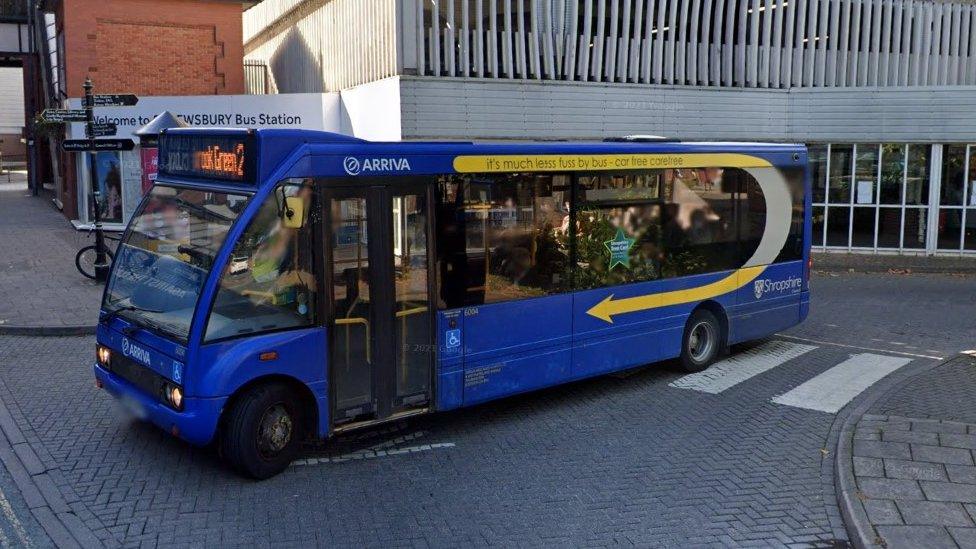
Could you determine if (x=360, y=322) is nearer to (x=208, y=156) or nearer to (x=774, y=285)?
(x=208, y=156)

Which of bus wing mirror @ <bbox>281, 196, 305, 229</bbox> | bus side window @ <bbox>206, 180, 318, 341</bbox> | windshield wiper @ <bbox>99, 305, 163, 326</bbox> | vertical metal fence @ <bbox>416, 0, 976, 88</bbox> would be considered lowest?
windshield wiper @ <bbox>99, 305, 163, 326</bbox>

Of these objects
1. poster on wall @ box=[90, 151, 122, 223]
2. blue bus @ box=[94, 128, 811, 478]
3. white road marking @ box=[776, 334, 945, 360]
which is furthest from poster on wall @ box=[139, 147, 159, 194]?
white road marking @ box=[776, 334, 945, 360]

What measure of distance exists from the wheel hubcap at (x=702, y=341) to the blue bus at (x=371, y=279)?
1.69 ft

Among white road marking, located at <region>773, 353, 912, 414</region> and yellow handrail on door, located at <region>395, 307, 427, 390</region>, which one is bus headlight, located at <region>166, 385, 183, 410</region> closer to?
yellow handrail on door, located at <region>395, 307, 427, 390</region>

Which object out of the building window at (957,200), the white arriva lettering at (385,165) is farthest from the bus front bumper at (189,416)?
the building window at (957,200)

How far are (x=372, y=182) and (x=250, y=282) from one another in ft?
4.32

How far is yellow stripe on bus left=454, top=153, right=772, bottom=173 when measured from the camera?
8086 mm

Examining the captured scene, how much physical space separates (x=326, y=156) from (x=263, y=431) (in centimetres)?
218

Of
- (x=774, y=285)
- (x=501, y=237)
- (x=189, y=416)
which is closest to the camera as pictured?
(x=189, y=416)

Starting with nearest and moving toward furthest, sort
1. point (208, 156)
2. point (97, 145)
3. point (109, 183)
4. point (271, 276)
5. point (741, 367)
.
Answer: point (271, 276)
point (208, 156)
point (741, 367)
point (97, 145)
point (109, 183)

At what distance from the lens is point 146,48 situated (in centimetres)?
2308

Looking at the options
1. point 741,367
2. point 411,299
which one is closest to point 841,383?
point 741,367

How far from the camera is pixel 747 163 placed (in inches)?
423

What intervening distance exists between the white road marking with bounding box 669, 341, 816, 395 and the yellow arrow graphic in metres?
0.89
